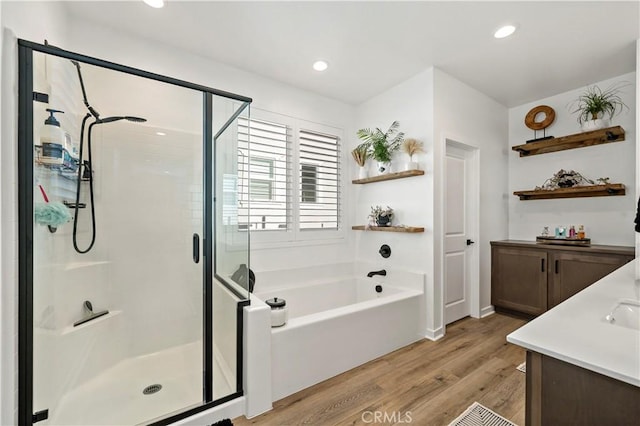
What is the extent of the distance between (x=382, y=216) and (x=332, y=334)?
1.52 metres

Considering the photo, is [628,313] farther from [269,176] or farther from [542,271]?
[269,176]

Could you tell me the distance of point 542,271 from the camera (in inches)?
122

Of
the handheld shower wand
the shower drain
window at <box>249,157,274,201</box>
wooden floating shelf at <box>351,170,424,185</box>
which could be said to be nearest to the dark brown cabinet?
wooden floating shelf at <box>351,170,424,185</box>

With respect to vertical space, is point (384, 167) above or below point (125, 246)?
above

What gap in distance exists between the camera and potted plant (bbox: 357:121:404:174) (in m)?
3.17

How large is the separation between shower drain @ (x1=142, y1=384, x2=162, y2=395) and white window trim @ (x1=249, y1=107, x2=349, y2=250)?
1.35 metres

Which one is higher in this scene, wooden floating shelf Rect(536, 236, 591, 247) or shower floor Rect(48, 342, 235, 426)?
wooden floating shelf Rect(536, 236, 591, 247)

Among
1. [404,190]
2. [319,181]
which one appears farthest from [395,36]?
[319,181]

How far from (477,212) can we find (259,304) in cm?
282

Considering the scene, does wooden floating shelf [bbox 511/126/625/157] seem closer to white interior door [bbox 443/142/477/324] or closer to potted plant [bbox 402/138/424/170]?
white interior door [bbox 443/142/477/324]

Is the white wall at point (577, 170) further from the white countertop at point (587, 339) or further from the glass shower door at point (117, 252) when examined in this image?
the glass shower door at point (117, 252)

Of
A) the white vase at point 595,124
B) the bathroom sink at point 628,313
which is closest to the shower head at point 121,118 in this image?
the bathroom sink at point 628,313

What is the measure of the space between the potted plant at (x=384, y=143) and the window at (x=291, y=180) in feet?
1.72

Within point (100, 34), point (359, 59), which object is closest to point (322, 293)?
point (359, 59)
